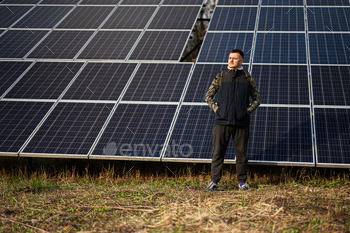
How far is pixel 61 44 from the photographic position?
36.0 ft

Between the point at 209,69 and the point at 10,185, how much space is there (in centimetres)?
545

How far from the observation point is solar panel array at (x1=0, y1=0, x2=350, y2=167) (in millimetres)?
7363

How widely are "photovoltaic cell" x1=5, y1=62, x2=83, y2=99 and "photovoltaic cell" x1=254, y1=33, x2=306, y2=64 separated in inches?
201

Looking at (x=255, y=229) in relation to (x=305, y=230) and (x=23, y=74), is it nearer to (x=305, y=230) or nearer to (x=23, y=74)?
(x=305, y=230)

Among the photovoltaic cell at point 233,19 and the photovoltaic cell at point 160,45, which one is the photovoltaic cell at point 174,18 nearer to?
the photovoltaic cell at point 160,45

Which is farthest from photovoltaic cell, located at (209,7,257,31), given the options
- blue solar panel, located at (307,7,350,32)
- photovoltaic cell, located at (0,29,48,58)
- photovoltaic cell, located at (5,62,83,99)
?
photovoltaic cell, located at (0,29,48,58)

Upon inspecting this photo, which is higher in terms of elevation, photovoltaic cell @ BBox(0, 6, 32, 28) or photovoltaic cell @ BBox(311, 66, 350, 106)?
photovoltaic cell @ BBox(0, 6, 32, 28)

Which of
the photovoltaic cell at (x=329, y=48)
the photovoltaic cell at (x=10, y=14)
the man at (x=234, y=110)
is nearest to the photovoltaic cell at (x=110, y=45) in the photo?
the photovoltaic cell at (x=10, y=14)

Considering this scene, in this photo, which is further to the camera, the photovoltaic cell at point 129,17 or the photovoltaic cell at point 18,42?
the photovoltaic cell at point 129,17

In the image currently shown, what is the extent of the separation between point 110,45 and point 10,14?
515 centimetres

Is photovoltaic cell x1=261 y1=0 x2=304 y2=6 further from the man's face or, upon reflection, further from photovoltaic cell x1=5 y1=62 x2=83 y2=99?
the man's face

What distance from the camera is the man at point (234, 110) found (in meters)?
6.12

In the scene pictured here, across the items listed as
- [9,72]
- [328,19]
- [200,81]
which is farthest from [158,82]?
[328,19]

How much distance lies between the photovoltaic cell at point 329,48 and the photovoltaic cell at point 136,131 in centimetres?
419
